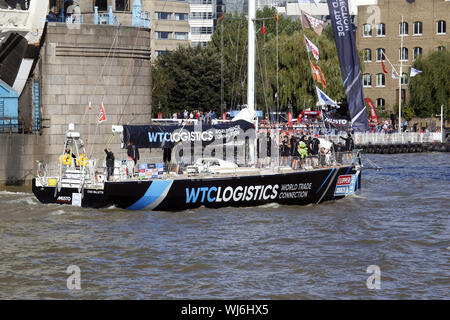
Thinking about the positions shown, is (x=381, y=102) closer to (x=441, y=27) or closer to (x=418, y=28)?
(x=418, y=28)

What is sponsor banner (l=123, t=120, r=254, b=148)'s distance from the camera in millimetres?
30484

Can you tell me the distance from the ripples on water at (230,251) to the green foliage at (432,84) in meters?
49.9

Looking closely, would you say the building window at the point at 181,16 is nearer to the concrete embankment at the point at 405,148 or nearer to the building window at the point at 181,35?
the building window at the point at 181,35

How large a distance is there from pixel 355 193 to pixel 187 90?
42.2 meters

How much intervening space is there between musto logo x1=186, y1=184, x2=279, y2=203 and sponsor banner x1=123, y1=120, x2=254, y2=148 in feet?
7.87

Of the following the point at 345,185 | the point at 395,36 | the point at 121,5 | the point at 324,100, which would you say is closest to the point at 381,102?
the point at 395,36

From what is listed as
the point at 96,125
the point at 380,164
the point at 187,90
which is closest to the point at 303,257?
the point at 96,125

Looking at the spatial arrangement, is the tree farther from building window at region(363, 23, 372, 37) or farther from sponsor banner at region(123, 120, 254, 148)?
sponsor banner at region(123, 120, 254, 148)

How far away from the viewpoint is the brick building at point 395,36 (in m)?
95.8

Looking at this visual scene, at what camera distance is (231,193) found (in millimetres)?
30188

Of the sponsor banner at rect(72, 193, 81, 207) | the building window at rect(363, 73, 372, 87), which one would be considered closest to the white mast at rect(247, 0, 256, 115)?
the sponsor banner at rect(72, 193, 81, 207)

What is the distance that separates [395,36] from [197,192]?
2882 inches

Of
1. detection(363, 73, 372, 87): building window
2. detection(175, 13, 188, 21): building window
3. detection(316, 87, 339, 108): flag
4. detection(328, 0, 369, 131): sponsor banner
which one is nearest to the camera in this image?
detection(328, 0, 369, 131): sponsor banner

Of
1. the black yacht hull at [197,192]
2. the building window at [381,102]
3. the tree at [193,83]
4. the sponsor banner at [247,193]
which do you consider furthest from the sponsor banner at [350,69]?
the building window at [381,102]
